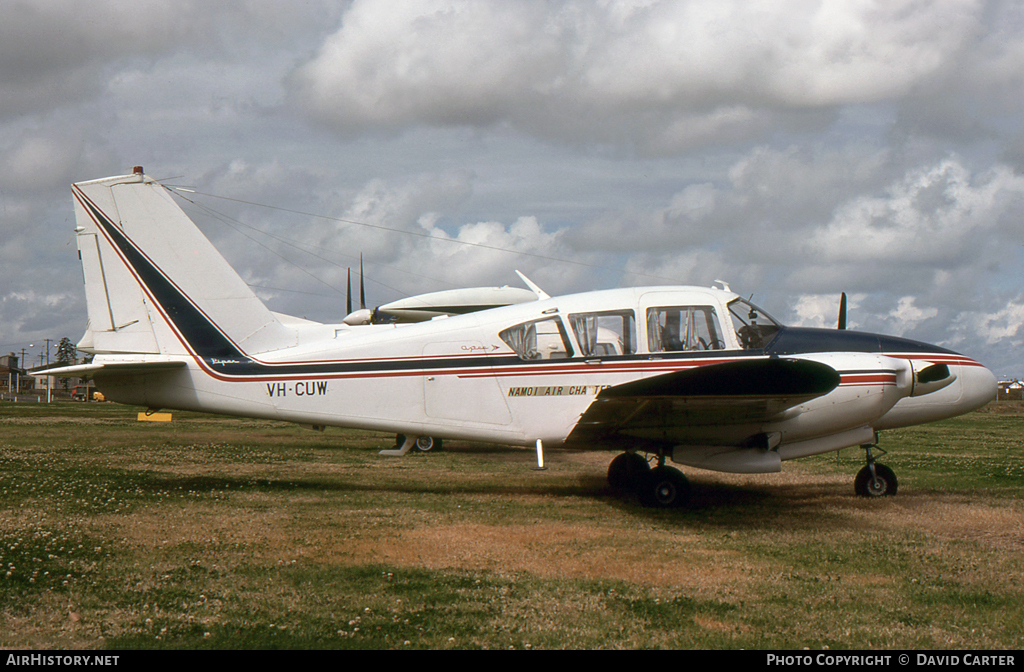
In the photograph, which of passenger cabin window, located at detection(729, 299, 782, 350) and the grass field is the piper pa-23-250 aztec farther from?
the grass field

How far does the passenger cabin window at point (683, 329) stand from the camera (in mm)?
9141

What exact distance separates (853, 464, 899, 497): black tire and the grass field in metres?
0.19

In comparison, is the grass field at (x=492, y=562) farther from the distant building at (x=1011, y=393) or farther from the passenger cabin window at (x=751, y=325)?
the distant building at (x=1011, y=393)

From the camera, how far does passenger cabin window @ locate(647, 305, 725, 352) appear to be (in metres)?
9.14

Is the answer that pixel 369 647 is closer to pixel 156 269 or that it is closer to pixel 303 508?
pixel 303 508

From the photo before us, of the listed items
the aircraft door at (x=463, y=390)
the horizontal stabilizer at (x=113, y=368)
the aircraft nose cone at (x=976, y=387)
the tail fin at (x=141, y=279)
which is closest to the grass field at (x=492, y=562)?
the aircraft door at (x=463, y=390)

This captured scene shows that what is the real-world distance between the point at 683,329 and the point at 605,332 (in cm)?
91

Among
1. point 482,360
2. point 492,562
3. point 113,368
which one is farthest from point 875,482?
point 113,368

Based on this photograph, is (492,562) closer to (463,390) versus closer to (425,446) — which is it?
(463,390)

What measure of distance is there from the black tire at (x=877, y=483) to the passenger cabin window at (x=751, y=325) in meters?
2.46

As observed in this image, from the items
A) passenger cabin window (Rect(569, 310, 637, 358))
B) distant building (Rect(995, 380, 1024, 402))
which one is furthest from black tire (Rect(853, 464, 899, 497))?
distant building (Rect(995, 380, 1024, 402))

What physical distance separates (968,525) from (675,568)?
3.93 m

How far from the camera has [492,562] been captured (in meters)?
6.40
